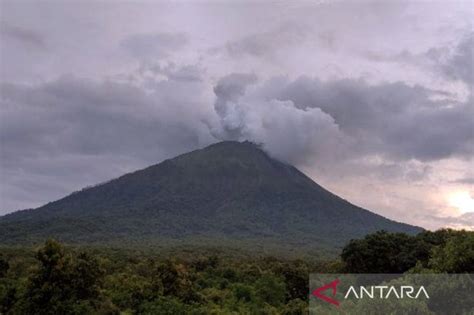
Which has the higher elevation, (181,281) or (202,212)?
(202,212)

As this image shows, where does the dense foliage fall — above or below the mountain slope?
below

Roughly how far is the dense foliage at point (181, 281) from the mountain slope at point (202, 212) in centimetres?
7509

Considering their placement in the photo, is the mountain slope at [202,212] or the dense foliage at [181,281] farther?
the mountain slope at [202,212]

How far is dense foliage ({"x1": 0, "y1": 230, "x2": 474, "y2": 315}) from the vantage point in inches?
840

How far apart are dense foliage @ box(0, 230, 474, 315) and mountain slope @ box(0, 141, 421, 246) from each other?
7509 cm

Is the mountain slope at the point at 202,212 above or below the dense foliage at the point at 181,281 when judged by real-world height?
above

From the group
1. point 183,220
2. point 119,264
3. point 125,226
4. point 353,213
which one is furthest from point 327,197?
point 119,264

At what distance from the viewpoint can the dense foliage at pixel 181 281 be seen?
21.3 m

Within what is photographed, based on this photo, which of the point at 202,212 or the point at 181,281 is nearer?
the point at 181,281

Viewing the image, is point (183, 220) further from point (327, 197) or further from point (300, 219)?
point (327, 197)

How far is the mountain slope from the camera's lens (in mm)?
124000

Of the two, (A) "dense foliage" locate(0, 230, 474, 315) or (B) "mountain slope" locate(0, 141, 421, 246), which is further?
(B) "mountain slope" locate(0, 141, 421, 246)

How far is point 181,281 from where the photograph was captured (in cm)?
2722

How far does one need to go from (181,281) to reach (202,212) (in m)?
136
